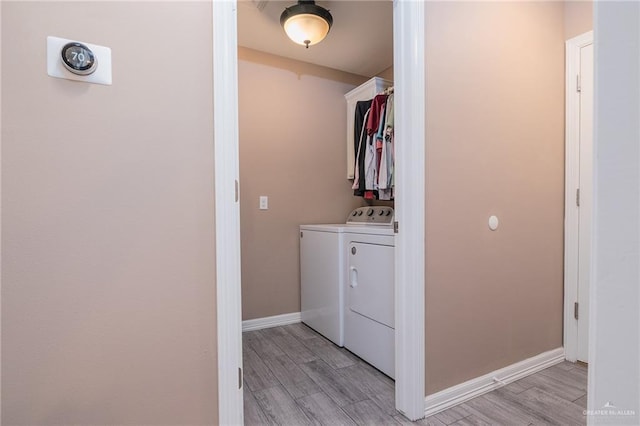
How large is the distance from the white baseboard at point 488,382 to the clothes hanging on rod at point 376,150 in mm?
1307

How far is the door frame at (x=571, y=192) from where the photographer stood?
1988mm

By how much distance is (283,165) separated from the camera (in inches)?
112

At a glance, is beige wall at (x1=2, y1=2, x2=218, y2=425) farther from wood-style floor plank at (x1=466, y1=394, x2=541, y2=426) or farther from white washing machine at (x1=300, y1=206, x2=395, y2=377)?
wood-style floor plank at (x1=466, y1=394, x2=541, y2=426)

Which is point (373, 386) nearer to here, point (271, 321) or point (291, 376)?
point (291, 376)

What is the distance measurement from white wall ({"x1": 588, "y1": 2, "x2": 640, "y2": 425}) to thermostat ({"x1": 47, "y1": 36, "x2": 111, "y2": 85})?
1175mm

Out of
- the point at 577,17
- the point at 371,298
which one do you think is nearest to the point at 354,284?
the point at 371,298

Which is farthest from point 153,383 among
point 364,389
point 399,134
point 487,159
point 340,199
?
point 340,199

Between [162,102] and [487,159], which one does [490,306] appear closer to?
[487,159]

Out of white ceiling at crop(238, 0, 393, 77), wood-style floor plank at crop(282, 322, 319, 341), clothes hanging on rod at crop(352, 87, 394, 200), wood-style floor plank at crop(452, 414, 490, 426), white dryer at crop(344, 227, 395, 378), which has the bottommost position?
wood-style floor plank at crop(282, 322, 319, 341)

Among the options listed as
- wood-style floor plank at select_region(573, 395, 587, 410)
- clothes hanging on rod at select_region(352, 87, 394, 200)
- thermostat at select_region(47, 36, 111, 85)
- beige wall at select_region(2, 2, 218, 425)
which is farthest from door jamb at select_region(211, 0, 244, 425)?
wood-style floor plank at select_region(573, 395, 587, 410)

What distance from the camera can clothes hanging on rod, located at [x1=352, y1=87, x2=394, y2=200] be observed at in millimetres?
2305

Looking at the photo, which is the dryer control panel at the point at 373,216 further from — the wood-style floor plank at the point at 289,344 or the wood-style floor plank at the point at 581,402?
the wood-style floor plank at the point at 581,402

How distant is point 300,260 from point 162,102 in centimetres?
204

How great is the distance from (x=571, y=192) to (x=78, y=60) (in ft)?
8.48
